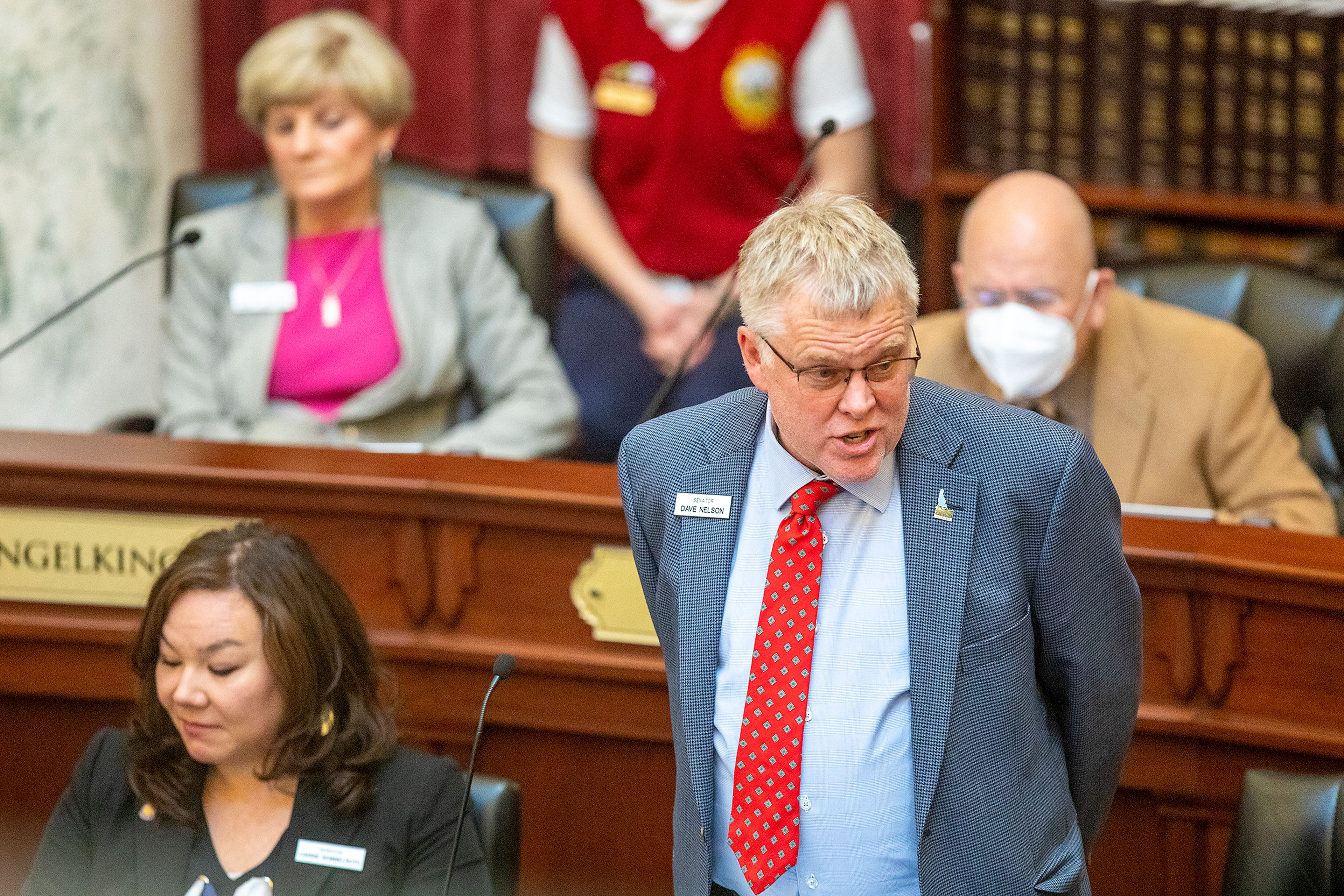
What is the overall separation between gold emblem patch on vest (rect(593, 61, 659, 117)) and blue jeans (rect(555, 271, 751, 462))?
42 centimetres

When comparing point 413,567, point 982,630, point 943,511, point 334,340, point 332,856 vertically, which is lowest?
point 332,856

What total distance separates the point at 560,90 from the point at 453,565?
163 cm

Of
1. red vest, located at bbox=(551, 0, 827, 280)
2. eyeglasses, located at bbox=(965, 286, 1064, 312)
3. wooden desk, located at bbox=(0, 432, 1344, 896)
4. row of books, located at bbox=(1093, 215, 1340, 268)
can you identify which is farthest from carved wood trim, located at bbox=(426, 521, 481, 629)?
row of books, located at bbox=(1093, 215, 1340, 268)

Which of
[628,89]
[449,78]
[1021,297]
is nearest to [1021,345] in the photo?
[1021,297]

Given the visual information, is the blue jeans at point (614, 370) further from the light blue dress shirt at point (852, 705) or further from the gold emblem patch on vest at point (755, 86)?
the light blue dress shirt at point (852, 705)

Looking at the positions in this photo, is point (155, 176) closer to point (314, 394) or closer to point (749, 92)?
point (314, 394)

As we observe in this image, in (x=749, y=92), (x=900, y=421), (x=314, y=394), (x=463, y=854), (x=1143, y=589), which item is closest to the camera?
(x=900, y=421)

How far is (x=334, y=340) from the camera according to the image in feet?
10.4

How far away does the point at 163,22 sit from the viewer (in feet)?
12.9

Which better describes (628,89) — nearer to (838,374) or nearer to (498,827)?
(498,827)

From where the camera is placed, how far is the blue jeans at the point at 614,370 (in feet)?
11.1

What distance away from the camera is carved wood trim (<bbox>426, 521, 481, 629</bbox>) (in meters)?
2.39

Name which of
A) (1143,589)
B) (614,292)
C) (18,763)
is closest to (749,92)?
(614,292)

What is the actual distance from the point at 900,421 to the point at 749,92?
2161mm
